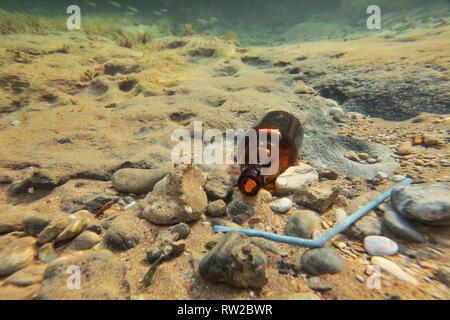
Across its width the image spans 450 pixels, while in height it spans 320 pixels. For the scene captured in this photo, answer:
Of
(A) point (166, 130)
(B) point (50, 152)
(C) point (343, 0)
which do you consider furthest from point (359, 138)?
(C) point (343, 0)

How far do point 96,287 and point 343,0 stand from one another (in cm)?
3524

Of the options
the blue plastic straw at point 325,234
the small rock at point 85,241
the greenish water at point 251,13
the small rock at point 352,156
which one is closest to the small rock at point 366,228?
the blue plastic straw at point 325,234

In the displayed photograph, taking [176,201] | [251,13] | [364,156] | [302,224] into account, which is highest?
[251,13]

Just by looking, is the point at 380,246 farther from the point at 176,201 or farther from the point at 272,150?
the point at 176,201

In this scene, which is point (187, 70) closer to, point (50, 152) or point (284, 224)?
point (50, 152)

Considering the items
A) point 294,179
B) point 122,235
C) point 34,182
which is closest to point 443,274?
point 294,179

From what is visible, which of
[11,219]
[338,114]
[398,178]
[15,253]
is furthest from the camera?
[338,114]

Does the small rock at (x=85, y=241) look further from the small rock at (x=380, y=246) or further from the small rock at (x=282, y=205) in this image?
the small rock at (x=380, y=246)

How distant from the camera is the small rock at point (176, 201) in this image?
4.50 feet

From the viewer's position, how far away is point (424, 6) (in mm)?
16453

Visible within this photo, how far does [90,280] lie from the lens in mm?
931

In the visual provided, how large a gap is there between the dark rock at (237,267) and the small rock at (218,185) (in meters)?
0.62

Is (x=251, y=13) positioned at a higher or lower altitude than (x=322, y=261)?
higher

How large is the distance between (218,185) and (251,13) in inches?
1416
